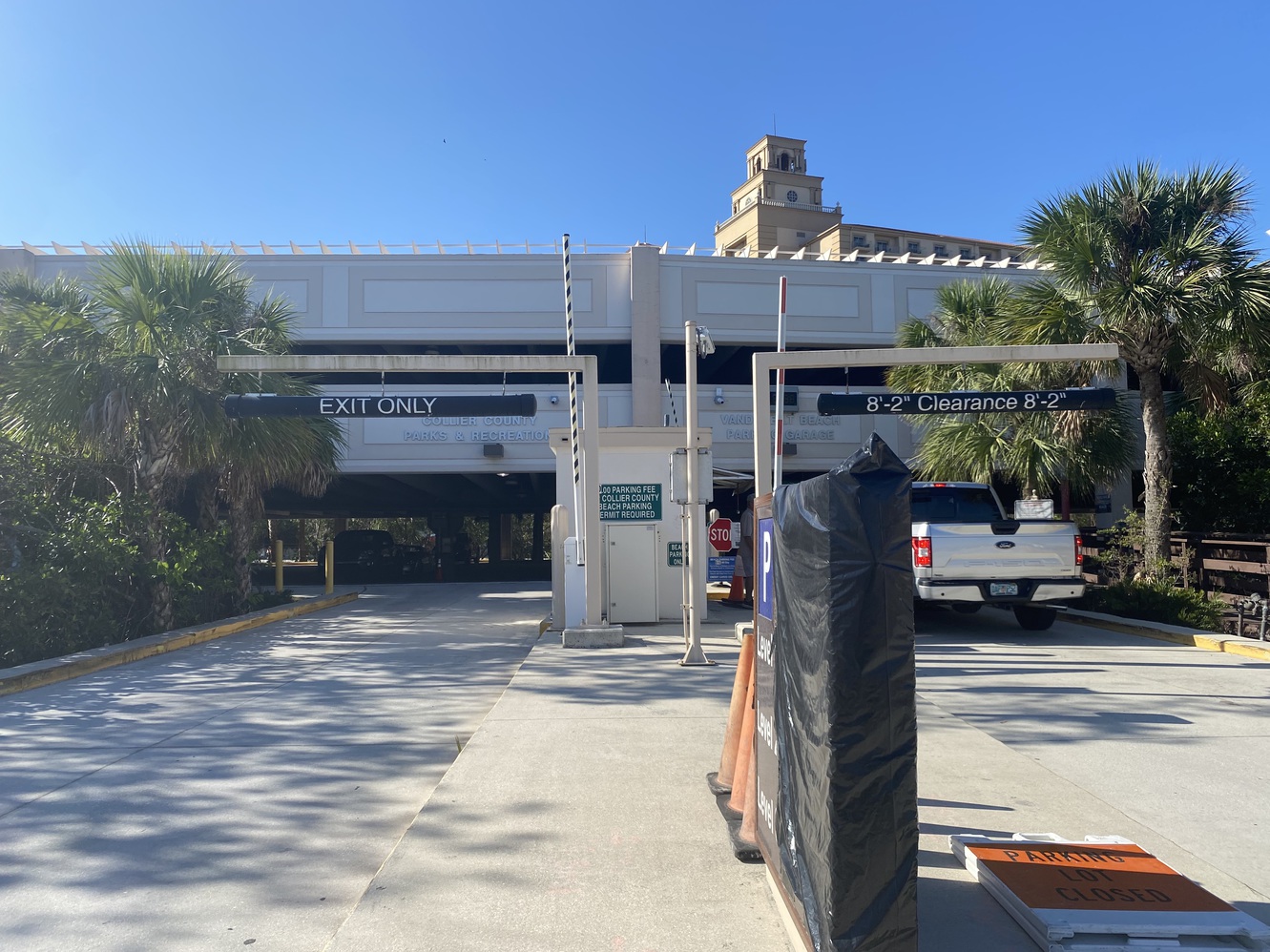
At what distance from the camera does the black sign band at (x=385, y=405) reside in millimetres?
10477

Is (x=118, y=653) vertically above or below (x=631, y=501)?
below

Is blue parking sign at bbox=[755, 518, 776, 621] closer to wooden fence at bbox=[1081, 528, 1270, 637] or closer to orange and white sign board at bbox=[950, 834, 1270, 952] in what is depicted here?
orange and white sign board at bbox=[950, 834, 1270, 952]

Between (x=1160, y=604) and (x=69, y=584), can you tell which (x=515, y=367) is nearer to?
(x=69, y=584)

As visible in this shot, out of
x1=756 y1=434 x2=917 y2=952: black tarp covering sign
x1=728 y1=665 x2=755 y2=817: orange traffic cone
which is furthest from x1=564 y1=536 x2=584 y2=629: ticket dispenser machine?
x1=756 y1=434 x2=917 y2=952: black tarp covering sign

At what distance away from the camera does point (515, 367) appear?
10516 millimetres

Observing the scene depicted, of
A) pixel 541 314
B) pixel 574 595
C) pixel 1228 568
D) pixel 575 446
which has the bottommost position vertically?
pixel 574 595

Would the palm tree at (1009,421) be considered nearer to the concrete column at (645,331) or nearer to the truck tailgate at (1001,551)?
the truck tailgate at (1001,551)

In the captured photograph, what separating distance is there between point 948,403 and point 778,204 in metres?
77.0

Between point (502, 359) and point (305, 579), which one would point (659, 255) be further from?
point (305, 579)

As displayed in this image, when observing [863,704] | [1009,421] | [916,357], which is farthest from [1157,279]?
[863,704]

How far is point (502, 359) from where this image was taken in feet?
34.6

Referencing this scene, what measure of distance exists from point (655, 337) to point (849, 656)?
22178 millimetres

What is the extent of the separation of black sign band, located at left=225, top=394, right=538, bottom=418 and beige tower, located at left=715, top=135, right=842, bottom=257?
69.7 meters

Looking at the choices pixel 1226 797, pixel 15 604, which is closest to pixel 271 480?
pixel 15 604
